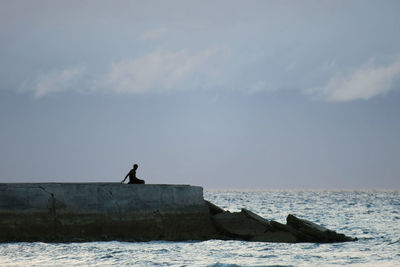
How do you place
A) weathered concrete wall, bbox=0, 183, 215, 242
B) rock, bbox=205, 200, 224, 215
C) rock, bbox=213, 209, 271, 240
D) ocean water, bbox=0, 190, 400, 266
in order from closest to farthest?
ocean water, bbox=0, 190, 400, 266 < weathered concrete wall, bbox=0, 183, 215, 242 < rock, bbox=213, 209, 271, 240 < rock, bbox=205, 200, 224, 215

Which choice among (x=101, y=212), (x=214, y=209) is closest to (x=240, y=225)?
(x=214, y=209)

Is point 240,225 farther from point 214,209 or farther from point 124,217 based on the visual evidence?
point 124,217

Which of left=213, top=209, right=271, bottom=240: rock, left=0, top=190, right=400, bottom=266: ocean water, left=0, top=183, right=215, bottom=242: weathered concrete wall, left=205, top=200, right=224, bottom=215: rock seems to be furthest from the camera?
left=205, top=200, right=224, bottom=215: rock

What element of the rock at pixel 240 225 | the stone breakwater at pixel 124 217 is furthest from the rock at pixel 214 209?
the rock at pixel 240 225

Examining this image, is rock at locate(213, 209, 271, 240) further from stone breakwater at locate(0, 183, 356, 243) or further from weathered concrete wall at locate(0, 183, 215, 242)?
weathered concrete wall at locate(0, 183, 215, 242)

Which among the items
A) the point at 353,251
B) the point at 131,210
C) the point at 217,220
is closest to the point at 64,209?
the point at 131,210

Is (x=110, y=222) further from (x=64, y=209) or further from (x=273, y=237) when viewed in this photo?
(x=273, y=237)

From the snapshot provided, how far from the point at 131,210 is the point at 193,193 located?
7.02 ft

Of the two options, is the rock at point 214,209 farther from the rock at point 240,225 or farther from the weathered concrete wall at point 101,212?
the weathered concrete wall at point 101,212

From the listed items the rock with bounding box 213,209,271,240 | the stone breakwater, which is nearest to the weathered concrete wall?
the stone breakwater

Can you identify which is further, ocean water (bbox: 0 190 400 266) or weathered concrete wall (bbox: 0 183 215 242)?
weathered concrete wall (bbox: 0 183 215 242)

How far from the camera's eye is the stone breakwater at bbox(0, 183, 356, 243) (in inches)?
610

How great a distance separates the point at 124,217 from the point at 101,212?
0.69 metres

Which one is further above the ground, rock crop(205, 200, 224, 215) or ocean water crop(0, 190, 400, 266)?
rock crop(205, 200, 224, 215)
